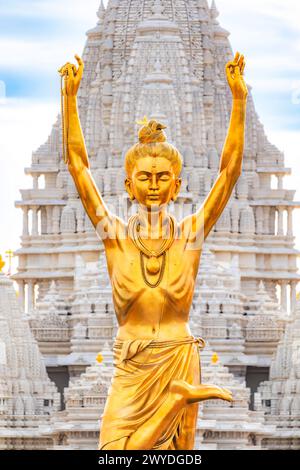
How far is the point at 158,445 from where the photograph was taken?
1542 cm

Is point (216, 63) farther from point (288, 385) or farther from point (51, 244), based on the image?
point (288, 385)

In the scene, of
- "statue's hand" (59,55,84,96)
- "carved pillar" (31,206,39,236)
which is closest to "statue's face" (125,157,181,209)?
"statue's hand" (59,55,84,96)

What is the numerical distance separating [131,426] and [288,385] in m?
67.8

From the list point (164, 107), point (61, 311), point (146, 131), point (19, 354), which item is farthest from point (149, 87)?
point (146, 131)

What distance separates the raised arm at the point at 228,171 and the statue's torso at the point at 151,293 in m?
0.12

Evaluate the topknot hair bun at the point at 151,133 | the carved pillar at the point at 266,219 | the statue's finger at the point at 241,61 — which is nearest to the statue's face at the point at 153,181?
the topknot hair bun at the point at 151,133

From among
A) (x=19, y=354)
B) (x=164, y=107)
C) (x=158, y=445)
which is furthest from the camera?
(x=164, y=107)

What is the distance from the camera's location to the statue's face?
15672 mm

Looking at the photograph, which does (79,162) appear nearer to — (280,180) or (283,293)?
(283,293)

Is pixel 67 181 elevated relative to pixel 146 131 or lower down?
elevated

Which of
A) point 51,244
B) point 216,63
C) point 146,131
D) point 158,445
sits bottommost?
point 158,445

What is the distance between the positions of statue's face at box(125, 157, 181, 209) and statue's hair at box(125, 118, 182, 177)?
0.10 ft

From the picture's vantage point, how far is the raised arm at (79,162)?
1573 cm

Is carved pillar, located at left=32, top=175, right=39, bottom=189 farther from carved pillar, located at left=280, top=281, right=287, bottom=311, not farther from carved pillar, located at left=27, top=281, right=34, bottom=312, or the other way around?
carved pillar, located at left=280, top=281, right=287, bottom=311
